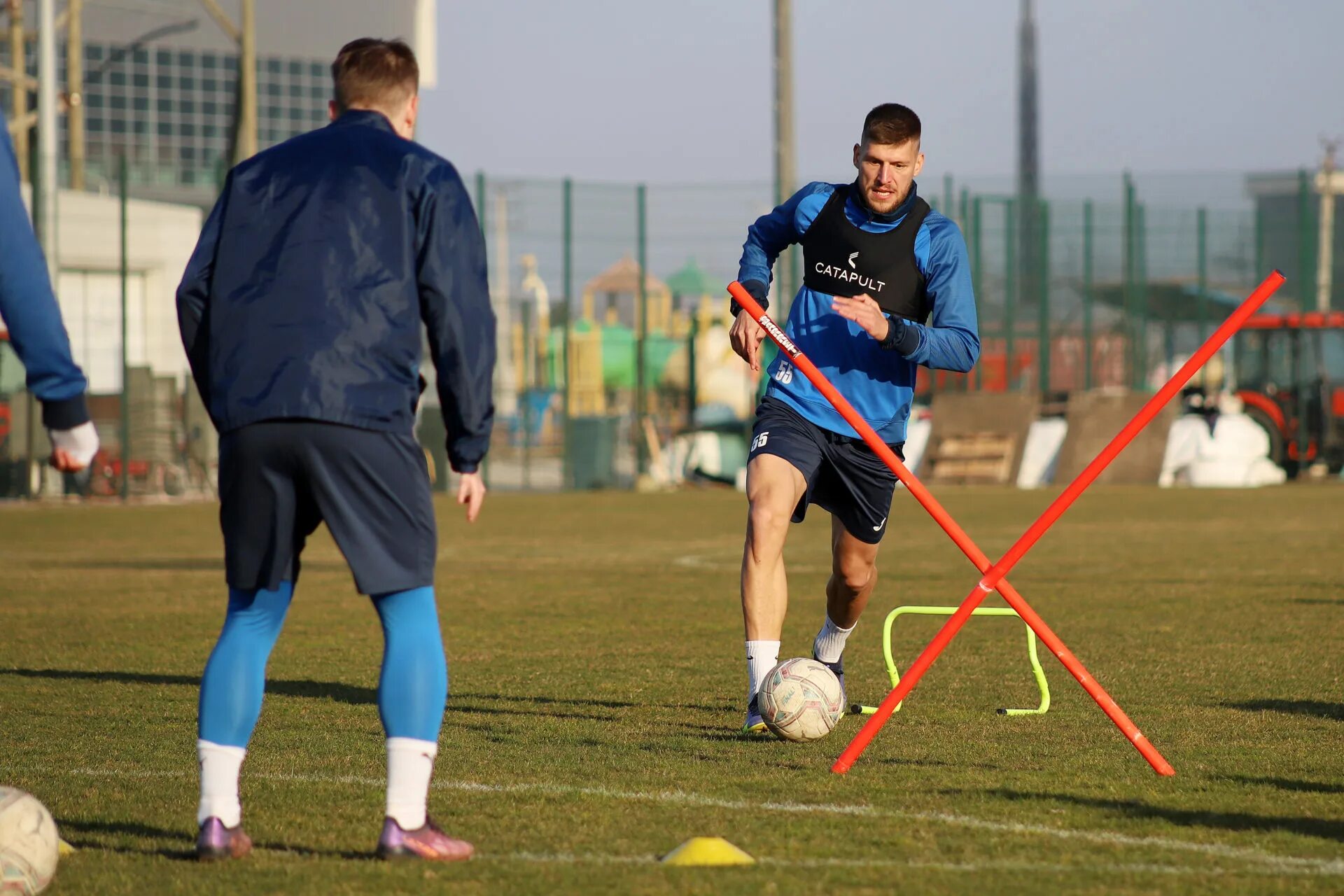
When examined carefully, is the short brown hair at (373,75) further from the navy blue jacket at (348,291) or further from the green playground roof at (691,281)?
the green playground roof at (691,281)

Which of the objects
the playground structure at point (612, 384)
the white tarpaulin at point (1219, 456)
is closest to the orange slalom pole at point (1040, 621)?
the playground structure at point (612, 384)

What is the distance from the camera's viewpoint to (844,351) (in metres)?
6.35

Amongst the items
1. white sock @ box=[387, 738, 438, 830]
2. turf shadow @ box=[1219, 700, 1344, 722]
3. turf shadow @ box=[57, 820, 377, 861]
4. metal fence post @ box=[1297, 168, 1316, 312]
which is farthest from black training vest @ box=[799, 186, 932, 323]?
metal fence post @ box=[1297, 168, 1316, 312]

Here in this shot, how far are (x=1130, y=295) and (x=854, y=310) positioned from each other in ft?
85.4

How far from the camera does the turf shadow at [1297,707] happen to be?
20.8ft

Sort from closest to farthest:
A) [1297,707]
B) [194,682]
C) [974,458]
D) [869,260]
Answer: [869,260], [1297,707], [194,682], [974,458]

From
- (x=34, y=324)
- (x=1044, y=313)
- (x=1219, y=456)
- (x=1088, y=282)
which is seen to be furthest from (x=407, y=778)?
(x=1088, y=282)

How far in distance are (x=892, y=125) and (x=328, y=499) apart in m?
2.83

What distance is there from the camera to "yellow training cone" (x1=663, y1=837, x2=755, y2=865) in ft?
13.1

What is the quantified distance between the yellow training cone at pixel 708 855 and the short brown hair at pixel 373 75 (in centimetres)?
195

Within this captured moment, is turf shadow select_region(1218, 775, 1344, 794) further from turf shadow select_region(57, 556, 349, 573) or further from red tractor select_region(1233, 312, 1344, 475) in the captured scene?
red tractor select_region(1233, 312, 1344, 475)

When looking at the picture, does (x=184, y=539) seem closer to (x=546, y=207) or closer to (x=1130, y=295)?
(x=546, y=207)

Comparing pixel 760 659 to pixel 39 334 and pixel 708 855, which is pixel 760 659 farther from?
pixel 39 334

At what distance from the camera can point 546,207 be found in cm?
2784
